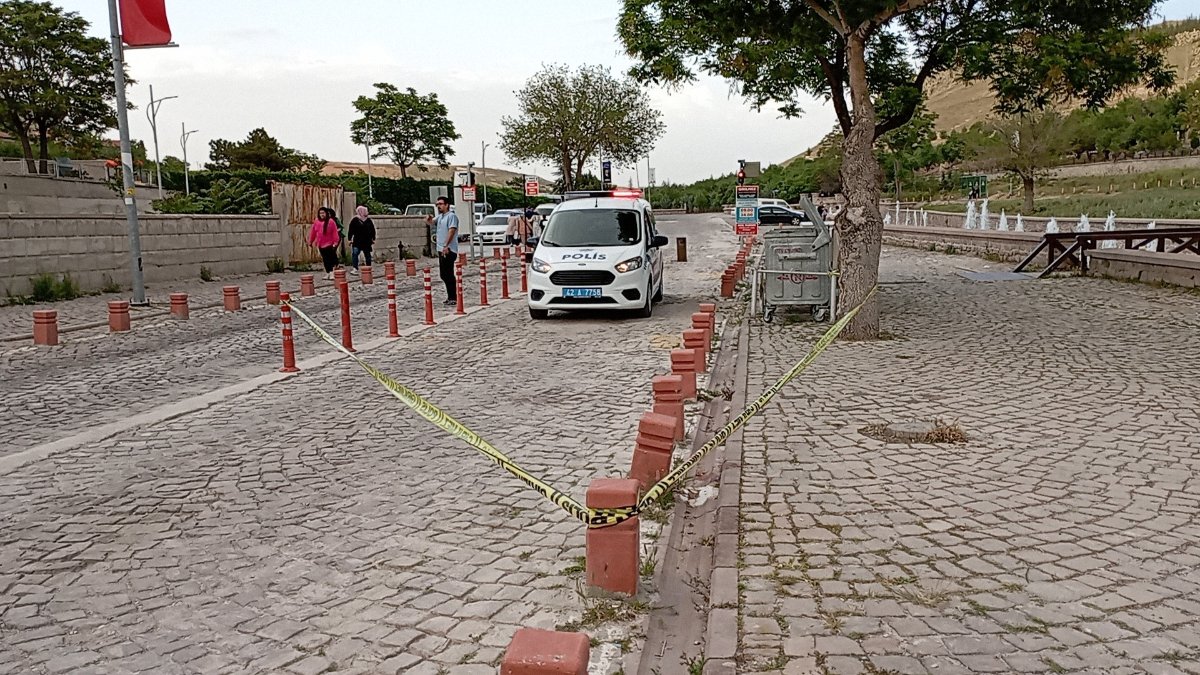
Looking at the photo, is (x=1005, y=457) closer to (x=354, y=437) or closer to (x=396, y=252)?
(x=354, y=437)

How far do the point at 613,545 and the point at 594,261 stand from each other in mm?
10145

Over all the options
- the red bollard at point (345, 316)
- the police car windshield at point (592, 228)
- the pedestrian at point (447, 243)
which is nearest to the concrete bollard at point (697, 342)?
the red bollard at point (345, 316)

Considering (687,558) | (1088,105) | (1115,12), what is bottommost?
(687,558)

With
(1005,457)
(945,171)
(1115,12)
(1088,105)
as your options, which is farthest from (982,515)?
(945,171)

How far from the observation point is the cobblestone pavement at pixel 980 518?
3.64 metres

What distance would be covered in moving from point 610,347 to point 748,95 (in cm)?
936

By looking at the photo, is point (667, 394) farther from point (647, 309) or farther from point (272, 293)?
point (272, 293)

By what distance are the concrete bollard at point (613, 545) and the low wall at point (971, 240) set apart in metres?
21.7

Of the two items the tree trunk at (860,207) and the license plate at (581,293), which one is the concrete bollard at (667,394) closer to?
the tree trunk at (860,207)

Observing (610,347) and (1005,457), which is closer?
(1005,457)

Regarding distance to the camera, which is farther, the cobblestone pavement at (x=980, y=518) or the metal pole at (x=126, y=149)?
the metal pole at (x=126, y=149)

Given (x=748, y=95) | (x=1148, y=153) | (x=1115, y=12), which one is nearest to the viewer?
(x=1115, y=12)

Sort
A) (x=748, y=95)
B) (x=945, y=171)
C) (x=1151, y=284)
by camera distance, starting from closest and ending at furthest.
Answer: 1. (x=1151, y=284)
2. (x=748, y=95)
3. (x=945, y=171)

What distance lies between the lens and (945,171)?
280ft
